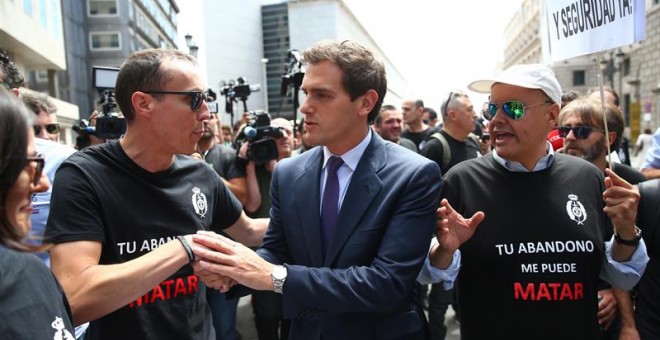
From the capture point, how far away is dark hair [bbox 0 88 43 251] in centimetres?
125

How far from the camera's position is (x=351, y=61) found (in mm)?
2104

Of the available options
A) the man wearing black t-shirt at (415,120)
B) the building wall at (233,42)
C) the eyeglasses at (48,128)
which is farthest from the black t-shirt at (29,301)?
the building wall at (233,42)

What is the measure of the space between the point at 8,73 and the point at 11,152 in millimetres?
1991

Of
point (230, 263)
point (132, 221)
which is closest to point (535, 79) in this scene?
point (230, 263)

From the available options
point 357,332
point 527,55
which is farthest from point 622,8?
point 527,55

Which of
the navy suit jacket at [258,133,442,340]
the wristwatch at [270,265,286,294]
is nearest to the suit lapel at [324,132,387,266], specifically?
the navy suit jacket at [258,133,442,340]

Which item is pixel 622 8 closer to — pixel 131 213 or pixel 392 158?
pixel 392 158

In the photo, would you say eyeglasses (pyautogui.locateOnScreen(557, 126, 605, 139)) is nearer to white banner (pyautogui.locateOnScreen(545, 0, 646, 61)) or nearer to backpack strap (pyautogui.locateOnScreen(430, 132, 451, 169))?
white banner (pyautogui.locateOnScreen(545, 0, 646, 61))

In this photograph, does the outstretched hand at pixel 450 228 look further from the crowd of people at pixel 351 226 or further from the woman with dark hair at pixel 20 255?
the woman with dark hair at pixel 20 255

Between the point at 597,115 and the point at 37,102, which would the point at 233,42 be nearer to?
the point at 37,102

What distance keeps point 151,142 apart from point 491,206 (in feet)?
5.48

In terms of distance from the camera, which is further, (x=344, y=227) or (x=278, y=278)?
(x=344, y=227)

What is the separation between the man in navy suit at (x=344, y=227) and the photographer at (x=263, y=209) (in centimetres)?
215

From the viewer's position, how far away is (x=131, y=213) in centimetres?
213
